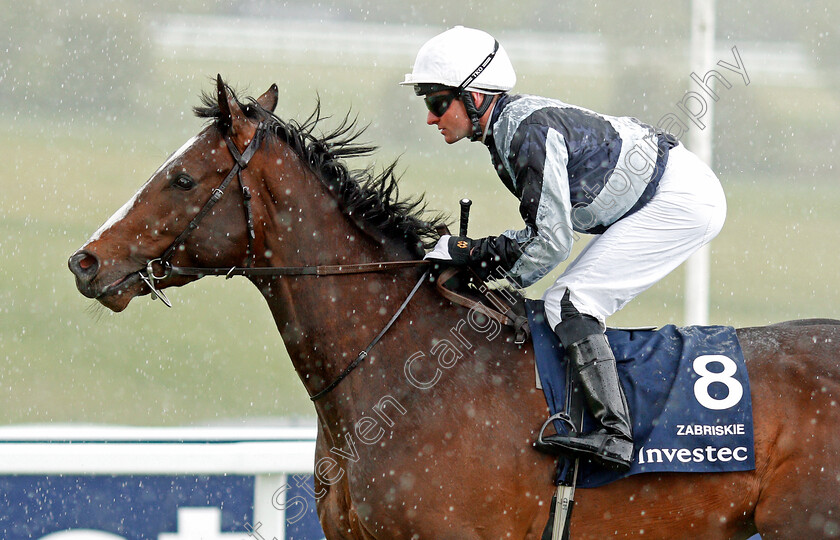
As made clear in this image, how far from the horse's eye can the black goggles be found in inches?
30.3

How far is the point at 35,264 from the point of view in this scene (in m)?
7.96

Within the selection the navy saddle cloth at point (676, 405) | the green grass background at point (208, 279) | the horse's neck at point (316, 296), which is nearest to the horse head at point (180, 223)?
the horse's neck at point (316, 296)

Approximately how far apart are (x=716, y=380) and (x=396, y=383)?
0.97m

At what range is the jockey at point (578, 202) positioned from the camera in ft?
8.26

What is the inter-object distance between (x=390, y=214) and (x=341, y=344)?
1.50 feet

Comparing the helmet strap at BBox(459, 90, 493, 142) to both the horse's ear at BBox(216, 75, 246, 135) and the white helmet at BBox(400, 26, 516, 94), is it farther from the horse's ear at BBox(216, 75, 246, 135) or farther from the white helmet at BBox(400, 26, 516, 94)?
the horse's ear at BBox(216, 75, 246, 135)

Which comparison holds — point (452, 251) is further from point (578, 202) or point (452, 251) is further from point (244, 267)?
point (244, 267)

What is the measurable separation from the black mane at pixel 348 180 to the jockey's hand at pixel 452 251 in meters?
0.11

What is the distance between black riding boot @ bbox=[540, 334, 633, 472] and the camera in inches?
96.5

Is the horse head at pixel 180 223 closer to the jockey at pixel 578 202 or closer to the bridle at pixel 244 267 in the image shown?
the bridle at pixel 244 267

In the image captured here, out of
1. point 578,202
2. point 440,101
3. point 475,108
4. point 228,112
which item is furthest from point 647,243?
point 228,112

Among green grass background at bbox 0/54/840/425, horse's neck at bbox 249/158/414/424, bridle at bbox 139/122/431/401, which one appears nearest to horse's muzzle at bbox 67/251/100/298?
bridle at bbox 139/122/431/401

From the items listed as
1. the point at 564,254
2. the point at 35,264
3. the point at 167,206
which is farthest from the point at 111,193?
the point at 564,254

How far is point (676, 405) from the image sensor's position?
8.40 feet
